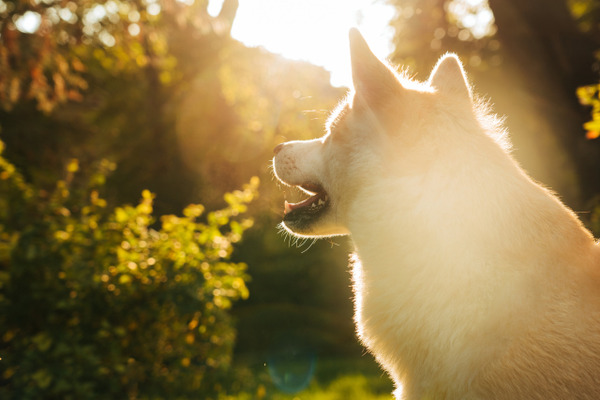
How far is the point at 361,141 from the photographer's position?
110 inches

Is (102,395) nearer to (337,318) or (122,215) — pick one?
(122,215)

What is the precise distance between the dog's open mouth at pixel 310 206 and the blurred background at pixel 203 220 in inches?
34.3

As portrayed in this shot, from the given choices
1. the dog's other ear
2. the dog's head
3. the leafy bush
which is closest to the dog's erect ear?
the dog's head

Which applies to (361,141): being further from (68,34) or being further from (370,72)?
(68,34)

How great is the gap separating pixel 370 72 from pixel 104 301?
3.19 metres

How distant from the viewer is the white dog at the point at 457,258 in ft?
6.61

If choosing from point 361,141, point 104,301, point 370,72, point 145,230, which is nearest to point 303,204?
point 361,141

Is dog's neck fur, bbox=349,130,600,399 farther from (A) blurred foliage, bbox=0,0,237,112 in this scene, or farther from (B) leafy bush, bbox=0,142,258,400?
(A) blurred foliage, bbox=0,0,237,112

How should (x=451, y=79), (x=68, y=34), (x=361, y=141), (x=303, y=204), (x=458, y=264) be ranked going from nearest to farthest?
1. (x=458, y=264)
2. (x=361, y=141)
3. (x=451, y=79)
4. (x=303, y=204)
5. (x=68, y=34)

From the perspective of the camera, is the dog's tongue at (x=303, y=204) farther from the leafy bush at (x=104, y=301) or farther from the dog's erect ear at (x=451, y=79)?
the leafy bush at (x=104, y=301)

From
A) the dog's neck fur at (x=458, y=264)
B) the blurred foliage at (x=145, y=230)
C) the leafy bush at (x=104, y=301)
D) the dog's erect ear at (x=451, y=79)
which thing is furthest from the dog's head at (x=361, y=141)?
the leafy bush at (x=104, y=301)

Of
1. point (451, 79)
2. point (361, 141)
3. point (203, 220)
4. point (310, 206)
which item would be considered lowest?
point (310, 206)

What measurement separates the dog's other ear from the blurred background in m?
1.49

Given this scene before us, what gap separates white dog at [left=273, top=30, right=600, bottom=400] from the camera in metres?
2.01
